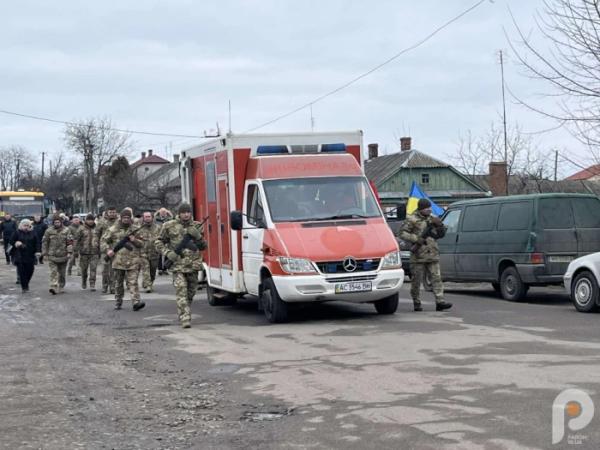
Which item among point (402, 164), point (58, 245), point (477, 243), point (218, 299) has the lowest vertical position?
point (218, 299)

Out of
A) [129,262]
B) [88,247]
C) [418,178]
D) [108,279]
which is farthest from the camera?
[418,178]

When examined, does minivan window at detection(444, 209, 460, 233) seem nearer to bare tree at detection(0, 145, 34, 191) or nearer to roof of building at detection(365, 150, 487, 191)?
roof of building at detection(365, 150, 487, 191)

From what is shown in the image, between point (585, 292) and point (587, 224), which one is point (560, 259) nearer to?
point (587, 224)

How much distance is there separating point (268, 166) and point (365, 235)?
1968 mm

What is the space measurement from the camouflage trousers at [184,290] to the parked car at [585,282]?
19.8 ft

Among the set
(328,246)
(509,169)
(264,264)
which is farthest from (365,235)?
(509,169)

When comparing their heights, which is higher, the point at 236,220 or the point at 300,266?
the point at 236,220

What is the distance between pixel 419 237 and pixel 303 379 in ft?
19.0

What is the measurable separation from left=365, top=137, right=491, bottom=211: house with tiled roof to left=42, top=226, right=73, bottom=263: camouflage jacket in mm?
36773

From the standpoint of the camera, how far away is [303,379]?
8.68 m

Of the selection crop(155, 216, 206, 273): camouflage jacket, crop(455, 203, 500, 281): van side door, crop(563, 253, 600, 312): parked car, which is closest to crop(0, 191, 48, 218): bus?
crop(455, 203, 500, 281): van side door

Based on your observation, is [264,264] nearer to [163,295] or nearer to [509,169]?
[163,295]

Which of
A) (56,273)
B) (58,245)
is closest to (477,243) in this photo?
(58,245)

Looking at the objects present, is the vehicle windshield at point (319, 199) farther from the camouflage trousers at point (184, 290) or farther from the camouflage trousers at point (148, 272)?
the camouflage trousers at point (148, 272)
